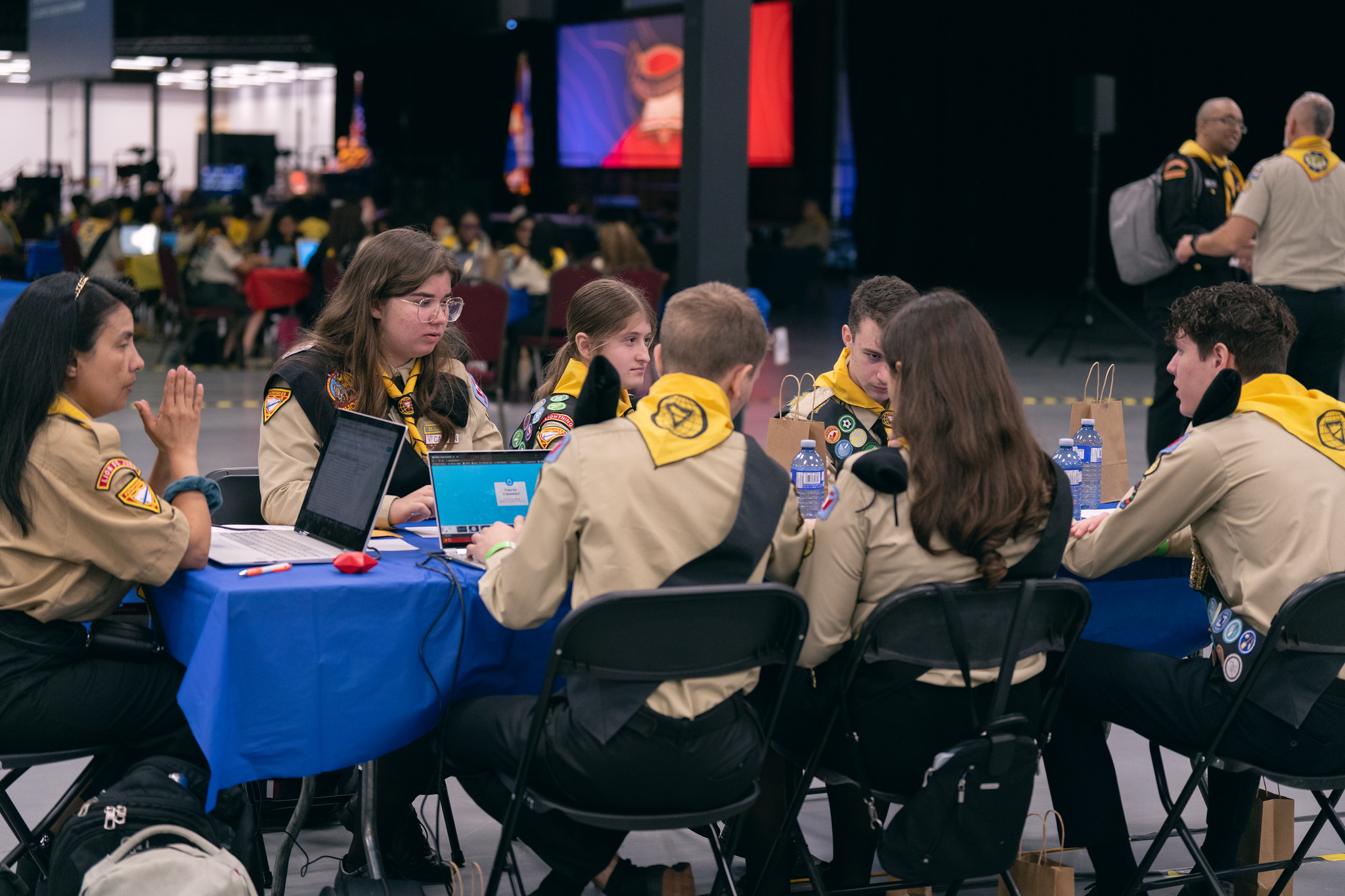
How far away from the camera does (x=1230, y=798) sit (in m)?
2.65

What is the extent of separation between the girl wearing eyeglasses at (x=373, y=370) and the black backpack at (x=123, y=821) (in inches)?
27.5

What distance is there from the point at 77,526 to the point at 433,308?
980 mm

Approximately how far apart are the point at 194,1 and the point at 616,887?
63.7ft

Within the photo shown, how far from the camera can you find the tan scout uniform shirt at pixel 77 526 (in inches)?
85.8

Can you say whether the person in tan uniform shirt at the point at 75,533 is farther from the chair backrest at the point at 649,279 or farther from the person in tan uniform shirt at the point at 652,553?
the chair backrest at the point at 649,279

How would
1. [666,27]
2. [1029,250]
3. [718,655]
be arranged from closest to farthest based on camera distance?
[718,655], [1029,250], [666,27]

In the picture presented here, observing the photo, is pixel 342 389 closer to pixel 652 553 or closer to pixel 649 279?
pixel 652 553

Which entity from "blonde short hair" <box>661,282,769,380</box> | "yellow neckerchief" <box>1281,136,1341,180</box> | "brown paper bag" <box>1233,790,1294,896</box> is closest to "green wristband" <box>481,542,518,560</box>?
"blonde short hair" <box>661,282,769,380</box>

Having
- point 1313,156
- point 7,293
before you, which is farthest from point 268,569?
point 1313,156

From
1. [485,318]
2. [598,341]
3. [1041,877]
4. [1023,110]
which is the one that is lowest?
[1041,877]

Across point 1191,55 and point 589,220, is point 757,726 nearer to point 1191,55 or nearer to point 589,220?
point 1191,55

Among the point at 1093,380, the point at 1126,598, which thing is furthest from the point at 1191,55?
the point at 1126,598

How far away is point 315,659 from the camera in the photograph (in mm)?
2162

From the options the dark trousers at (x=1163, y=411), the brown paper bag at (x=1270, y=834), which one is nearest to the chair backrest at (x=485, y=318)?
the dark trousers at (x=1163, y=411)
